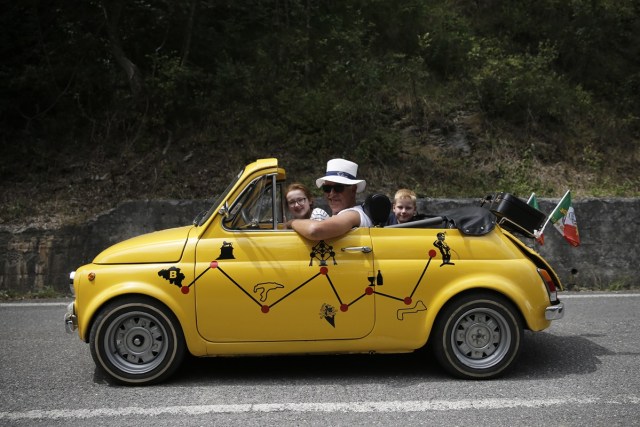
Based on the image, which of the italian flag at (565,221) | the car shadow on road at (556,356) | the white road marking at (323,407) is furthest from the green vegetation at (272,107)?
the white road marking at (323,407)

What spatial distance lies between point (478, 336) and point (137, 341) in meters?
2.57

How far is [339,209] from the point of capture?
5.56 metres

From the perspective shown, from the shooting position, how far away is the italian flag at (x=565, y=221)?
5.75m

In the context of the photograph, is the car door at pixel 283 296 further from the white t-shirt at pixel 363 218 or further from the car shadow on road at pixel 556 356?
the car shadow on road at pixel 556 356

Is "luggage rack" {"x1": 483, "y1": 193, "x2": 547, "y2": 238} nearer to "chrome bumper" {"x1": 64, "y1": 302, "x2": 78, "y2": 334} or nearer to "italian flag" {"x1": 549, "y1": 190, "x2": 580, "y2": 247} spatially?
"italian flag" {"x1": 549, "y1": 190, "x2": 580, "y2": 247}

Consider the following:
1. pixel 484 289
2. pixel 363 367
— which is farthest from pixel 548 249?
pixel 363 367

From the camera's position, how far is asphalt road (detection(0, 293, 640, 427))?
4.38m

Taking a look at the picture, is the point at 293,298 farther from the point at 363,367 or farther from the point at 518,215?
the point at 518,215

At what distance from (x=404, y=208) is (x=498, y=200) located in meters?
0.79

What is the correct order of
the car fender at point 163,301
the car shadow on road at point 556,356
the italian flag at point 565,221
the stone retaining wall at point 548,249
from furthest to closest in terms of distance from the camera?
the stone retaining wall at point 548,249
the italian flag at point 565,221
the car shadow on road at point 556,356
the car fender at point 163,301

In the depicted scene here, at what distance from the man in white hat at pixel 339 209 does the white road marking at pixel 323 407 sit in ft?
4.03

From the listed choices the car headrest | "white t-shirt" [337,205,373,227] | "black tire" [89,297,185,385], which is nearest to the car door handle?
"white t-shirt" [337,205,373,227]

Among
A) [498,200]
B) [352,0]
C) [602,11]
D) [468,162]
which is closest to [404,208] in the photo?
[498,200]

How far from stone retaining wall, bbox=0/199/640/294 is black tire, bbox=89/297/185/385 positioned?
4.21 metres
